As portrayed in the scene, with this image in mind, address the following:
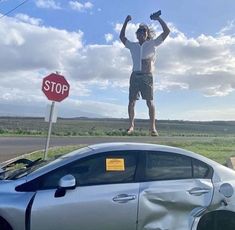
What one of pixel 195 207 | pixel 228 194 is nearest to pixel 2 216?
pixel 195 207

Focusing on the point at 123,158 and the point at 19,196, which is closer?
the point at 19,196

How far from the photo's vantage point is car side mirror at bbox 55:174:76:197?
211 inches

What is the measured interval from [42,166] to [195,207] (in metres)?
1.92

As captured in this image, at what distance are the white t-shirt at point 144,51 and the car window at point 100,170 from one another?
257cm

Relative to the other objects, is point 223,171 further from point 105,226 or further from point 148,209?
point 105,226

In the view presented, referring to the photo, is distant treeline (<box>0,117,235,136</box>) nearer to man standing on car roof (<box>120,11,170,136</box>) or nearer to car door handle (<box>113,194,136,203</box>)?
man standing on car roof (<box>120,11,170,136</box>)

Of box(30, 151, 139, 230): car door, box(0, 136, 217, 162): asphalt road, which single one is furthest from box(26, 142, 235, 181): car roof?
box(0, 136, 217, 162): asphalt road

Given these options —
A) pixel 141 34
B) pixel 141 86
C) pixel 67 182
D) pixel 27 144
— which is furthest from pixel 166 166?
pixel 27 144

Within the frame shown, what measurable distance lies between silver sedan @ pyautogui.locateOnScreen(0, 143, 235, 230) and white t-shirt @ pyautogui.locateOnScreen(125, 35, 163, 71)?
2.33 m

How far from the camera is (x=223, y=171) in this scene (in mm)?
6066

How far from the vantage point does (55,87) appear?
1057 cm

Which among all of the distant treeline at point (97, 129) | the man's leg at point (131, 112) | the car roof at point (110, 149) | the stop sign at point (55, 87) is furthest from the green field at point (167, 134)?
the car roof at point (110, 149)

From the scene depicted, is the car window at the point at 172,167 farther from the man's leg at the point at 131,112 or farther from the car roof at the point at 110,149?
the man's leg at the point at 131,112

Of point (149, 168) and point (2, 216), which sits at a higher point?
point (149, 168)
